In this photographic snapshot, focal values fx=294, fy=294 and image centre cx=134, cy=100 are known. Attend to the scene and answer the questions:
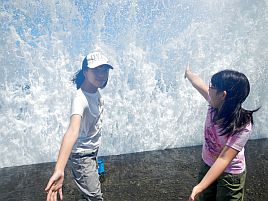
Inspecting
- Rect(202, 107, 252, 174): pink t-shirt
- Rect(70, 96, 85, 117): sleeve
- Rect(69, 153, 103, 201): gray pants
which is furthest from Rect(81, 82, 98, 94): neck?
Rect(202, 107, 252, 174): pink t-shirt

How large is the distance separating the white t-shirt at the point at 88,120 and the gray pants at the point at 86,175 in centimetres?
7

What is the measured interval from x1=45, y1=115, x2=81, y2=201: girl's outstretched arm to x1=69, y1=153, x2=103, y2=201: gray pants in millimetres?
489

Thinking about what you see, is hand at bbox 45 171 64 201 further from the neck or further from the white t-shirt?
the neck

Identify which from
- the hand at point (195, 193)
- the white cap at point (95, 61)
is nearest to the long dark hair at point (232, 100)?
the hand at point (195, 193)

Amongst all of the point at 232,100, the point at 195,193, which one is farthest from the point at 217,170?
the point at 232,100

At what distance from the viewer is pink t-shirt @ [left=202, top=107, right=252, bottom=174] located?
206 cm

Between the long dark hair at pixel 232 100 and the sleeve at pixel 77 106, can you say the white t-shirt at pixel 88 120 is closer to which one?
the sleeve at pixel 77 106

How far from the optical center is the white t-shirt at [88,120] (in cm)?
250

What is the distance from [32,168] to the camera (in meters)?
5.23

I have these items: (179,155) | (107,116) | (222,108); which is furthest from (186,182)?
(107,116)

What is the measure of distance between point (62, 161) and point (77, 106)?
0.52m

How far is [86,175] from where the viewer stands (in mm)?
2670

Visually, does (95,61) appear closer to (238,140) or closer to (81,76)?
(81,76)

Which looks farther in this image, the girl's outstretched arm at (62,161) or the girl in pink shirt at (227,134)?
the girl in pink shirt at (227,134)
